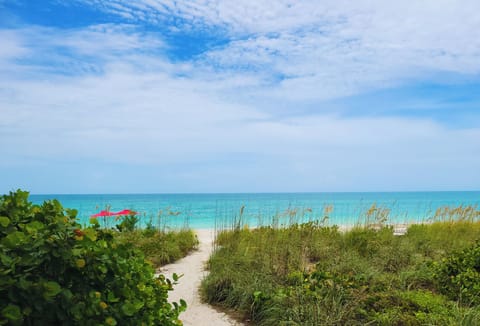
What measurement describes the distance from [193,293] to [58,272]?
4056 millimetres

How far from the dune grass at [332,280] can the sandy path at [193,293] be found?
22 cm

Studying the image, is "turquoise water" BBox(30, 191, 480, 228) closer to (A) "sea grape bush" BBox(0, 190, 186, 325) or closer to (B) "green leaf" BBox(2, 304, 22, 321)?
(A) "sea grape bush" BBox(0, 190, 186, 325)

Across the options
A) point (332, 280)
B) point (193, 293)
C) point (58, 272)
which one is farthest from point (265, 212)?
point (58, 272)

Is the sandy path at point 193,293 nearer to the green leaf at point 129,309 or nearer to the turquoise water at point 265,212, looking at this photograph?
the turquoise water at point 265,212

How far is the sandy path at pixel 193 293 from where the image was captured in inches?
183

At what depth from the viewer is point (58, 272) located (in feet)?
5.89

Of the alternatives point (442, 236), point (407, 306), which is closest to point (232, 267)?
point (407, 306)

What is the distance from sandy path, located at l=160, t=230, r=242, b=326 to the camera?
464cm

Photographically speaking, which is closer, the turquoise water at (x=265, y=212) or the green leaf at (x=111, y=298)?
the green leaf at (x=111, y=298)

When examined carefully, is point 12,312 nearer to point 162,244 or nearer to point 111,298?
point 111,298

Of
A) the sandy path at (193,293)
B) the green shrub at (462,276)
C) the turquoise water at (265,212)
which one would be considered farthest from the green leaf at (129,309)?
the green shrub at (462,276)

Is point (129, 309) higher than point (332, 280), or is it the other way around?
point (129, 309)

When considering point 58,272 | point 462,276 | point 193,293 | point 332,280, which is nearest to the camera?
point 58,272

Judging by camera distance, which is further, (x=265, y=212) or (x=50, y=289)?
(x=265, y=212)
